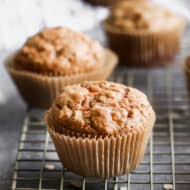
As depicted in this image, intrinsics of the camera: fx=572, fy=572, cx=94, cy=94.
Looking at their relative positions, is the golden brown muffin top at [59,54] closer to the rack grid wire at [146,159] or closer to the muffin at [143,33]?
the rack grid wire at [146,159]

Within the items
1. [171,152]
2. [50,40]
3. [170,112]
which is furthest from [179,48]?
[171,152]

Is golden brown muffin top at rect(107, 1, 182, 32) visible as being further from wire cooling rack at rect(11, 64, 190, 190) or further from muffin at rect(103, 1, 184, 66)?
wire cooling rack at rect(11, 64, 190, 190)

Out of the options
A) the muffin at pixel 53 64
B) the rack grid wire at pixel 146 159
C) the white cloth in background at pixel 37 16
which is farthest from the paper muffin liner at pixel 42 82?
the white cloth in background at pixel 37 16

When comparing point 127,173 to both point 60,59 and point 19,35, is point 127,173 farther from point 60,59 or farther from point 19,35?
point 19,35

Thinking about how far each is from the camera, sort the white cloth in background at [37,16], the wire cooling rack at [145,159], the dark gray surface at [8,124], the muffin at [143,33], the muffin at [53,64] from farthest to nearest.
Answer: the white cloth in background at [37,16] → the muffin at [143,33] → the muffin at [53,64] → the dark gray surface at [8,124] → the wire cooling rack at [145,159]

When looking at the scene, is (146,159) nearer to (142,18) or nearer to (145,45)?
(145,45)

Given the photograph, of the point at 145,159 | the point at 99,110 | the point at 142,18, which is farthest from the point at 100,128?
the point at 142,18
